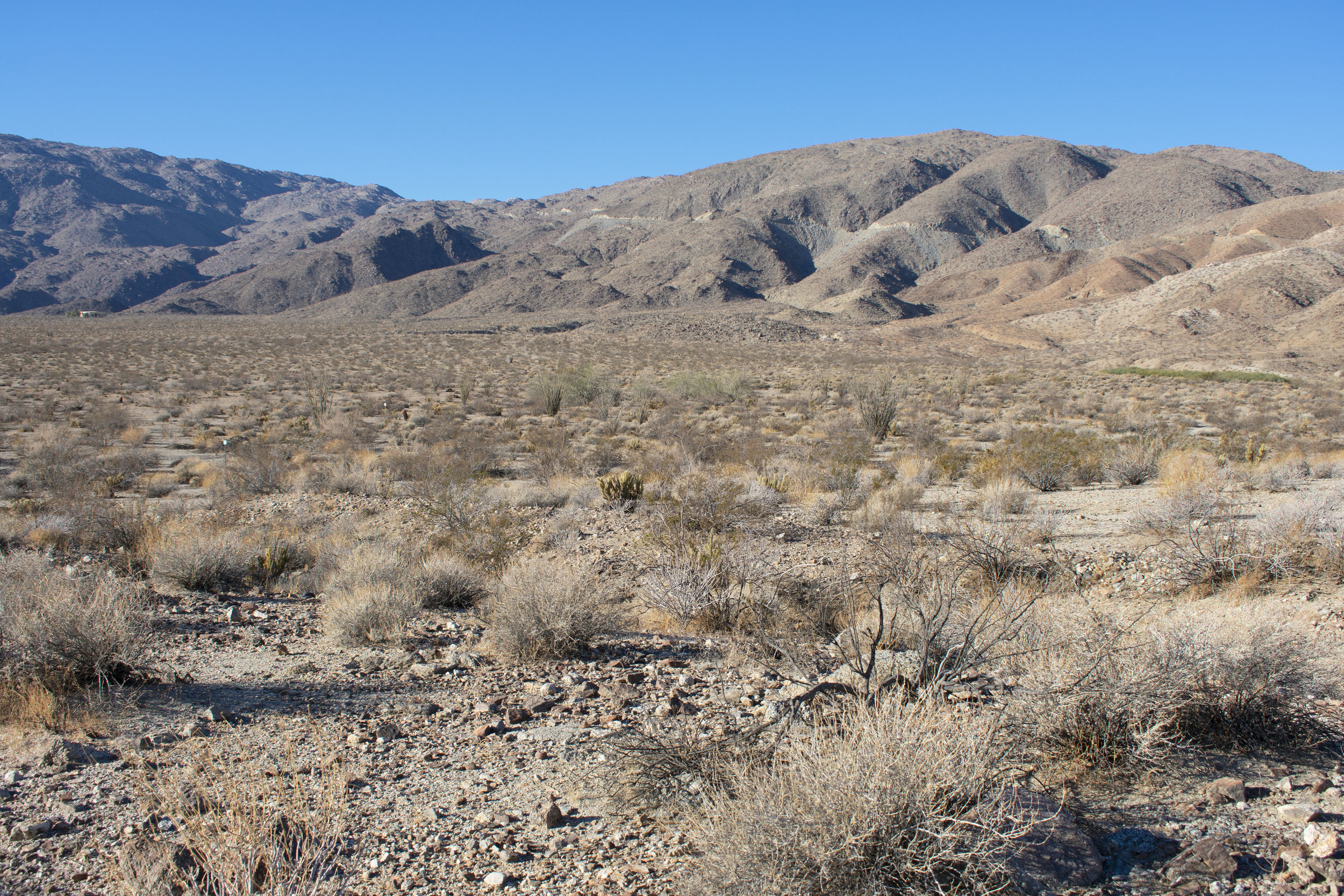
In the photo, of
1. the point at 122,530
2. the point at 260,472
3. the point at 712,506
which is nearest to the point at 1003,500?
the point at 712,506

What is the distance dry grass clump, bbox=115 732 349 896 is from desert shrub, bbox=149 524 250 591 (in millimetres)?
3876

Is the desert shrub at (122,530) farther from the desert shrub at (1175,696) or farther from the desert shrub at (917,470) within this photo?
the desert shrub at (917,470)

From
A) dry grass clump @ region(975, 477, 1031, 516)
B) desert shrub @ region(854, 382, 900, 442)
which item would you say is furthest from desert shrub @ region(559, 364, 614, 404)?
dry grass clump @ region(975, 477, 1031, 516)

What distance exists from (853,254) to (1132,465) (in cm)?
10161

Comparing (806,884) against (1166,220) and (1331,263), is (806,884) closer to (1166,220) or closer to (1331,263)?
(1331,263)

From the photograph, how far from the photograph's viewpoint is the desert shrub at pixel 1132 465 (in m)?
11.4

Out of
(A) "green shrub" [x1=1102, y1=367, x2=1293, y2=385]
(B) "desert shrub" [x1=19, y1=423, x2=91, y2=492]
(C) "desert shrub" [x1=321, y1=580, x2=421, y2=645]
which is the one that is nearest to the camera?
(C) "desert shrub" [x1=321, y1=580, x2=421, y2=645]

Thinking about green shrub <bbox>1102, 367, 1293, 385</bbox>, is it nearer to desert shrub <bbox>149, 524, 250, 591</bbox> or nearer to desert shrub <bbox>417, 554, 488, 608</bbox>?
desert shrub <bbox>417, 554, 488, 608</bbox>

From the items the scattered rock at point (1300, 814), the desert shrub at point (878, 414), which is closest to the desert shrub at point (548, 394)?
the desert shrub at point (878, 414)

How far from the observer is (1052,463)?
11297 millimetres

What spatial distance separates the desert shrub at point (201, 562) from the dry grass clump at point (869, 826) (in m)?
6.05

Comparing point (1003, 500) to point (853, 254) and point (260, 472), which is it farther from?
point (853, 254)

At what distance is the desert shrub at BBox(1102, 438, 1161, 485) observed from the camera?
→ 11.4m

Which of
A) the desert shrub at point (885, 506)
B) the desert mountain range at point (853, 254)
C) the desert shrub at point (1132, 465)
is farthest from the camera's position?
the desert mountain range at point (853, 254)
